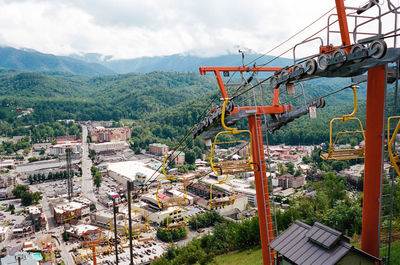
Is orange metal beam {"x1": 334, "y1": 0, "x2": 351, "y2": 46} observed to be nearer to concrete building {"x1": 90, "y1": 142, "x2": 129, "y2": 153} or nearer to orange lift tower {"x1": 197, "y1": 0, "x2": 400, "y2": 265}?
orange lift tower {"x1": 197, "y1": 0, "x2": 400, "y2": 265}

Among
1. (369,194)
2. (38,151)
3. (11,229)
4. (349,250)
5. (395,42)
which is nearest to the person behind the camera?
(395,42)

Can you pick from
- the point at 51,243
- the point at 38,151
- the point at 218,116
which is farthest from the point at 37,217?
the point at 38,151

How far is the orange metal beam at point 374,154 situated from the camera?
429 centimetres

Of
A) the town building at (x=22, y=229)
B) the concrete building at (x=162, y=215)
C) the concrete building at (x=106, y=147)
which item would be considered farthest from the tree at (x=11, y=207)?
the concrete building at (x=106, y=147)

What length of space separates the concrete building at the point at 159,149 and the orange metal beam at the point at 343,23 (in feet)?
210

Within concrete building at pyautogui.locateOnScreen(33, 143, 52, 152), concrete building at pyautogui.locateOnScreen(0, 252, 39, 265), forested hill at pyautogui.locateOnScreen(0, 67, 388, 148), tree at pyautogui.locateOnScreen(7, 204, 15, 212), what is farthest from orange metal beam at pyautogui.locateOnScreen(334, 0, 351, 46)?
concrete building at pyautogui.locateOnScreen(33, 143, 52, 152)

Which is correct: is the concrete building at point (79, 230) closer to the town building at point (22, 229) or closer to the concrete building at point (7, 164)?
the town building at point (22, 229)

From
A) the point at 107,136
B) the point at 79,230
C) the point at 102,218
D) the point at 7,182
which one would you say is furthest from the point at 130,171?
the point at 107,136

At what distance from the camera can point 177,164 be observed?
189ft

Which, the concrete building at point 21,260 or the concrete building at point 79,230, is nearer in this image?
the concrete building at point 21,260

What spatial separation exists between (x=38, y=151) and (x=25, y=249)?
176 feet

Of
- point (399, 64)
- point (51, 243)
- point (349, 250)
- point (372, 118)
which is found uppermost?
point (399, 64)

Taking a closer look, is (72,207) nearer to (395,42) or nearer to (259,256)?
(259,256)

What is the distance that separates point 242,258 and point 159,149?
5731 centimetres
